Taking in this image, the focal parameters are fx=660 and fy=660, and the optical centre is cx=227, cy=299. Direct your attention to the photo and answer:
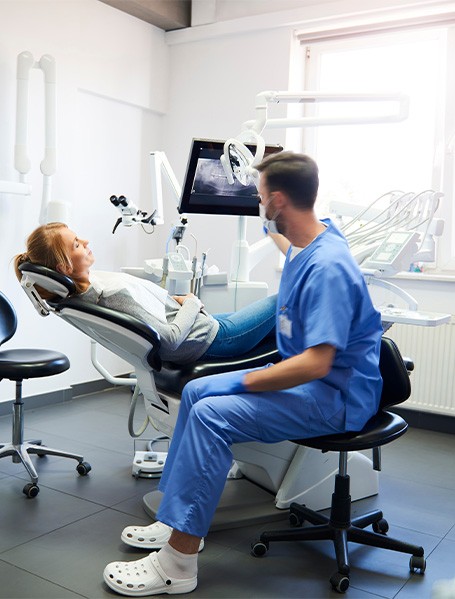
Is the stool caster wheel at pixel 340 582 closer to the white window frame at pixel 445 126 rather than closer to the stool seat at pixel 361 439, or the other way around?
the stool seat at pixel 361 439

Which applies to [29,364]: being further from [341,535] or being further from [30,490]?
[341,535]

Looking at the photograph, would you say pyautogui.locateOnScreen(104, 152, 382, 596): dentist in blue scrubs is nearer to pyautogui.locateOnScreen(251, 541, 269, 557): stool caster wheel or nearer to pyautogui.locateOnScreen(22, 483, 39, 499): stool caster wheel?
pyautogui.locateOnScreen(251, 541, 269, 557): stool caster wheel

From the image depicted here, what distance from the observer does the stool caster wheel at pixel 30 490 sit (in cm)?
238

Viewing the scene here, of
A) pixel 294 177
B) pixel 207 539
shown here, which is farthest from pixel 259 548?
pixel 294 177

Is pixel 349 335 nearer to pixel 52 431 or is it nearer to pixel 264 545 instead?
pixel 264 545

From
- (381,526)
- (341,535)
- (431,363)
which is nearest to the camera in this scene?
(341,535)

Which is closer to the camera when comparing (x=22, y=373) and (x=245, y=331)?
(x=245, y=331)

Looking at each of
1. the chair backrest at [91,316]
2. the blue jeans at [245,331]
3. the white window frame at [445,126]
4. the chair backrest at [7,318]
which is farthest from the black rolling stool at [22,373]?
the white window frame at [445,126]

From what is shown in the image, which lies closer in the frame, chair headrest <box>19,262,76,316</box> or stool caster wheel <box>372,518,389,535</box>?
chair headrest <box>19,262,76,316</box>

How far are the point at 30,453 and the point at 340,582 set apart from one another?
Answer: 4.87 feet

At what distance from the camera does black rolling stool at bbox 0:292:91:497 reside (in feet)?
8.21

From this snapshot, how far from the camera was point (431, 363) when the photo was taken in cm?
350

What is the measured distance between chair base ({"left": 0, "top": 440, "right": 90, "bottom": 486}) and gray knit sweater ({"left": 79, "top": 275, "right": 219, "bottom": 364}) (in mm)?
785

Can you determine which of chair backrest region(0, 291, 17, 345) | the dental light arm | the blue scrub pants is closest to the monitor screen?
the dental light arm
